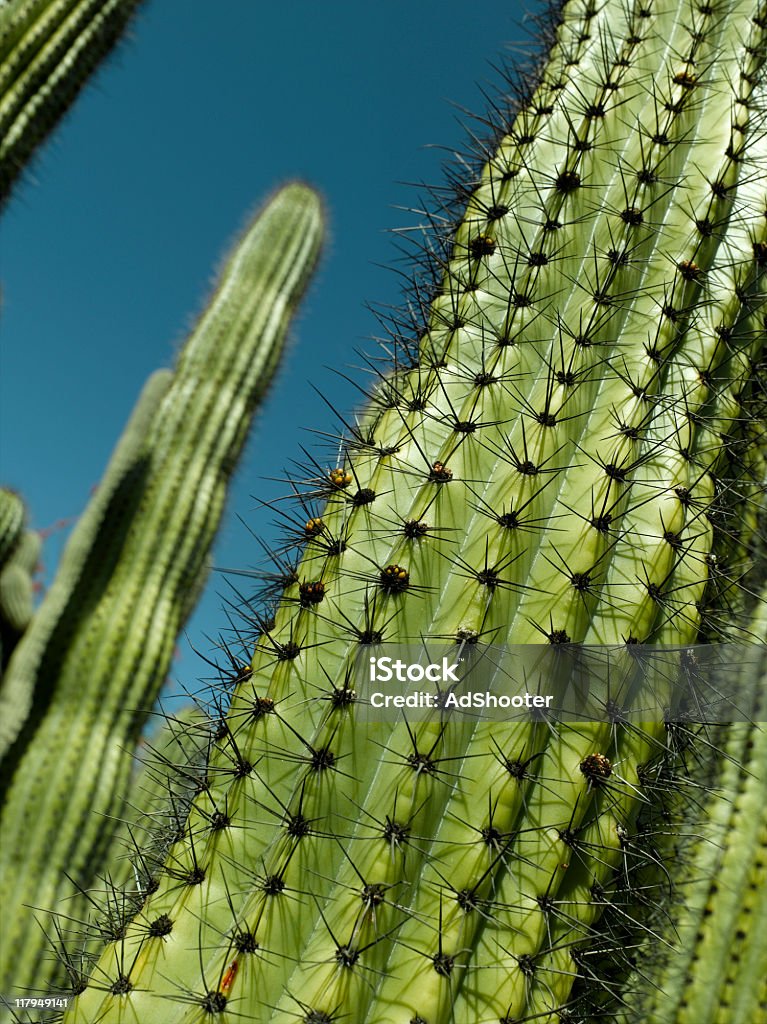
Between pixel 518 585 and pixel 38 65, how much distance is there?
3711 mm

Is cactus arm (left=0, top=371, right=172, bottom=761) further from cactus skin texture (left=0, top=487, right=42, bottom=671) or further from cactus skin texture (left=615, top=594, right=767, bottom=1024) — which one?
cactus skin texture (left=615, top=594, right=767, bottom=1024)

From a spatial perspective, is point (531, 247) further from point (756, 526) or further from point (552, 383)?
point (756, 526)

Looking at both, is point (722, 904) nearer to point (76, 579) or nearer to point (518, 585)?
point (518, 585)

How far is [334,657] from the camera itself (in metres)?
1.55

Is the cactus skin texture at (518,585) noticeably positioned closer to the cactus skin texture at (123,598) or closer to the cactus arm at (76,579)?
the cactus skin texture at (123,598)

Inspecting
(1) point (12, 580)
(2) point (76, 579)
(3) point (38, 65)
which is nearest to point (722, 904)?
(2) point (76, 579)

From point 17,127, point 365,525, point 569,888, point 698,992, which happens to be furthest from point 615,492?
point 17,127

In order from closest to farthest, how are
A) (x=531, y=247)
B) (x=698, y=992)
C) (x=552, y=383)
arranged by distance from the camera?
(x=552, y=383) < (x=531, y=247) < (x=698, y=992)

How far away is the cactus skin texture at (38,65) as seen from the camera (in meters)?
3.78

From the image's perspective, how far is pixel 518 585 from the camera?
1.57 m

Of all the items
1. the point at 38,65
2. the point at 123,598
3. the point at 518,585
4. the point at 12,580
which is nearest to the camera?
A: the point at 518,585

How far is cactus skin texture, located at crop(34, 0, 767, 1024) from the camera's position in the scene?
54.5 inches

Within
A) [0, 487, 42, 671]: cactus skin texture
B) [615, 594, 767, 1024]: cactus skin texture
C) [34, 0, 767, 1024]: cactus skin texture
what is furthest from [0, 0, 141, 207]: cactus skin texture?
[615, 594, 767, 1024]: cactus skin texture

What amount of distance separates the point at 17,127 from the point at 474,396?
3.19 m
